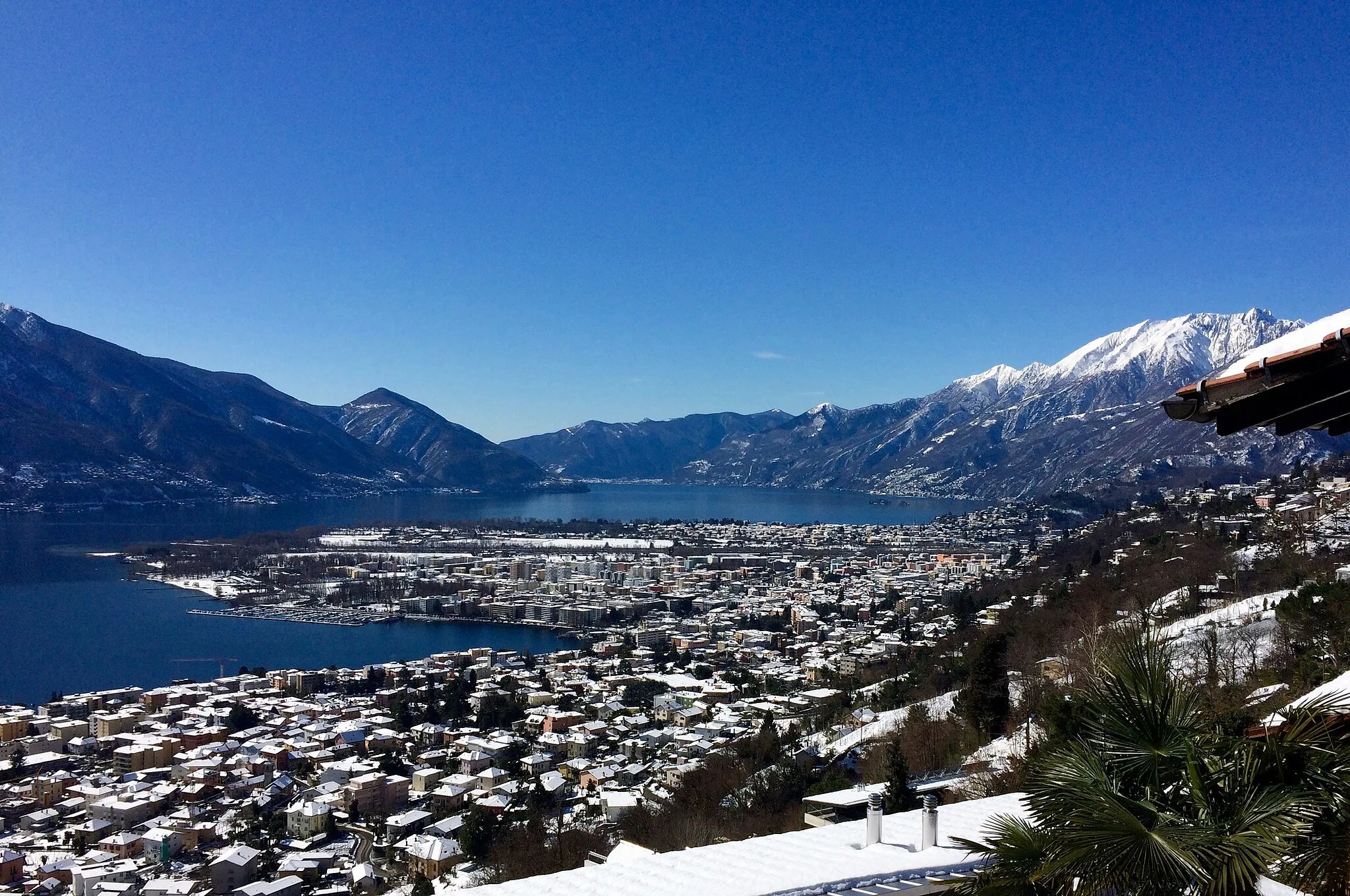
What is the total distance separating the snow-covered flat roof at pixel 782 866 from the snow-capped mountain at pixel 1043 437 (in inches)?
2218

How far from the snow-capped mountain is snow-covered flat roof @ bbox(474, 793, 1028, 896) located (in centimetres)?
5635

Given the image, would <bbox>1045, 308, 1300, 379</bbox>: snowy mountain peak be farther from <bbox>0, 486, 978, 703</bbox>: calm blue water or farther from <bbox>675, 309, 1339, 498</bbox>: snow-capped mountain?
<bbox>0, 486, 978, 703</bbox>: calm blue water

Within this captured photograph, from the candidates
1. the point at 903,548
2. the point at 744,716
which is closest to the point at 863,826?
the point at 744,716

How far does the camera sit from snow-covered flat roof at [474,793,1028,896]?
2893 mm

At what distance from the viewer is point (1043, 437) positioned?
92.8 meters

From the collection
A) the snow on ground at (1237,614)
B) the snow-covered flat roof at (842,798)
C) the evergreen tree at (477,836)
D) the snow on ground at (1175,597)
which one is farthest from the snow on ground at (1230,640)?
the evergreen tree at (477,836)

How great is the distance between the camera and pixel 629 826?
8.21 m

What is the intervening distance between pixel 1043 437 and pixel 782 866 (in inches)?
3834

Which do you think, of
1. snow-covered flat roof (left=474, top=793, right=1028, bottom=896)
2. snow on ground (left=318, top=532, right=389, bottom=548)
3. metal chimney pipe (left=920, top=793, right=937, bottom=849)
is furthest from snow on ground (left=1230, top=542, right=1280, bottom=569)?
snow on ground (left=318, top=532, right=389, bottom=548)

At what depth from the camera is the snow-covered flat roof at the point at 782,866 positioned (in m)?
2.89

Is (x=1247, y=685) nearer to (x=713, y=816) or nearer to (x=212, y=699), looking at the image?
(x=713, y=816)

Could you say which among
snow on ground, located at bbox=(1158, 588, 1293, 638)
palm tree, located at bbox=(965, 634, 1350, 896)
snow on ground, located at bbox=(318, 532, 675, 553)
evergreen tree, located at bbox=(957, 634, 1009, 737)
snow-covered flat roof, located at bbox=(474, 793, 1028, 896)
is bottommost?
snow on ground, located at bbox=(318, 532, 675, 553)

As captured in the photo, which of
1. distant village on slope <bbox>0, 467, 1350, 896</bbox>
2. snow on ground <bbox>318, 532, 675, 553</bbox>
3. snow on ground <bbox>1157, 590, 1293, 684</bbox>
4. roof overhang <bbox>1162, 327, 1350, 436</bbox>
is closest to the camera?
roof overhang <bbox>1162, 327, 1350, 436</bbox>

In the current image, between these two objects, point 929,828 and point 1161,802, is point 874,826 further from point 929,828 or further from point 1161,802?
point 1161,802
